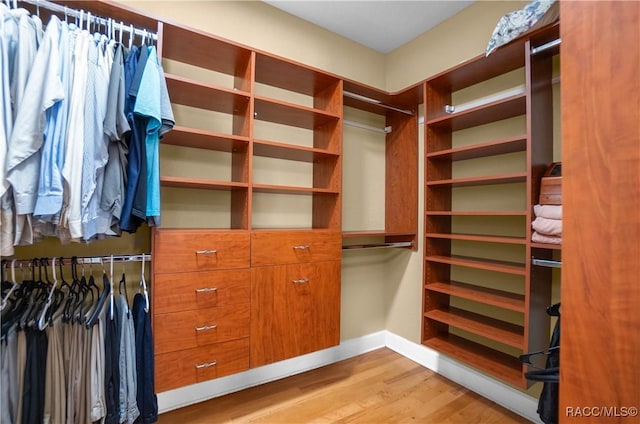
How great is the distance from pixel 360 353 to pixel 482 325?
112cm

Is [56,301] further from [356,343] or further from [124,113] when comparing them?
[356,343]

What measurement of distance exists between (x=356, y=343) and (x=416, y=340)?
52 centimetres

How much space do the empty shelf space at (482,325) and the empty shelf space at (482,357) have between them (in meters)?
0.18

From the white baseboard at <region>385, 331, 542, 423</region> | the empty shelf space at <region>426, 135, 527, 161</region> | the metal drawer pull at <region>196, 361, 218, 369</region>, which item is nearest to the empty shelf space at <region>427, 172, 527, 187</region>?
the empty shelf space at <region>426, 135, 527, 161</region>

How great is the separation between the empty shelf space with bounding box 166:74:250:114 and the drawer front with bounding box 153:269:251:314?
1.03m

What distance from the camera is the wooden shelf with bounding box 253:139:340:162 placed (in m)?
1.80

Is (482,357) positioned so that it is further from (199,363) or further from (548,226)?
(199,363)

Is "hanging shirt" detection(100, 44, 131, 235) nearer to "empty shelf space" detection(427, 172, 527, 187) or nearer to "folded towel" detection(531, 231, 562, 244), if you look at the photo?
"empty shelf space" detection(427, 172, 527, 187)

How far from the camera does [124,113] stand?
1226 millimetres

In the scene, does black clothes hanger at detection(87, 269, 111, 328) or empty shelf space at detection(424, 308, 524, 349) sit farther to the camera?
empty shelf space at detection(424, 308, 524, 349)

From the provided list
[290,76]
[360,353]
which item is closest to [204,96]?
[290,76]

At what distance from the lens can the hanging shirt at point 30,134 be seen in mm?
984

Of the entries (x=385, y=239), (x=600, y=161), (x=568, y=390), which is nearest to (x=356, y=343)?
(x=385, y=239)

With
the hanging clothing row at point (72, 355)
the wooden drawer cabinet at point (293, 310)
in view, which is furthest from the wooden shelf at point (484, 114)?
the hanging clothing row at point (72, 355)
